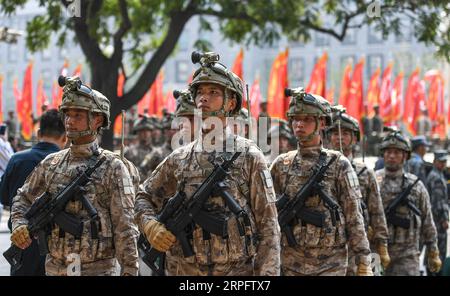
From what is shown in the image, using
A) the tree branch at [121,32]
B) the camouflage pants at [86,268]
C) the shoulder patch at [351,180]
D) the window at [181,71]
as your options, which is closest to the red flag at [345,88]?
the tree branch at [121,32]

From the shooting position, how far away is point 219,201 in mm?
5836

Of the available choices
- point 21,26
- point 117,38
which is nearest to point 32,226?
point 117,38

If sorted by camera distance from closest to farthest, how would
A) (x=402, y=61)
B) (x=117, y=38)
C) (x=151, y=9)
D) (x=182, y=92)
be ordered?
1. (x=182, y=92)
2. (x=117, y=38)
3. (x=151, y=9)
4. (x=402, y=61)

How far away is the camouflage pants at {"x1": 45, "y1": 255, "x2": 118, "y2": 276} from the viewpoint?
652 cm

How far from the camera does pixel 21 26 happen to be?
66.2 m

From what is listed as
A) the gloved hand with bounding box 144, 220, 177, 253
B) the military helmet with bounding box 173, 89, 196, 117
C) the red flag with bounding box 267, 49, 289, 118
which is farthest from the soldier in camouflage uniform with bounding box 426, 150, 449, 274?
the red flag with bounding box 267, 49, 289, 118

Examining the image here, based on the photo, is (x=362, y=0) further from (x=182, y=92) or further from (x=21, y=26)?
(x=21, y=26)

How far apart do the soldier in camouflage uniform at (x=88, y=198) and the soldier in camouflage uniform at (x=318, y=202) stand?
1.64 m

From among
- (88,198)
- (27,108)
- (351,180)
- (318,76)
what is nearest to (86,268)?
(88,198)

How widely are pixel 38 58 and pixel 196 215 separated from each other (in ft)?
241

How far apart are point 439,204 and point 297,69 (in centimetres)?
6357

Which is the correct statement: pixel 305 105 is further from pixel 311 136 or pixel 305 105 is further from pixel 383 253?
pixel 383 253

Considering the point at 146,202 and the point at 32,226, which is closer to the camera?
the point at 146,202

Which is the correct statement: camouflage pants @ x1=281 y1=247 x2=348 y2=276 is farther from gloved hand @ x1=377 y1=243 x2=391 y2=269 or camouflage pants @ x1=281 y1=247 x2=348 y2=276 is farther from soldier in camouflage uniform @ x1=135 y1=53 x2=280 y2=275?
soldier in camouflage uniform @ x1=135 y1=53 x2=280 y2=275
